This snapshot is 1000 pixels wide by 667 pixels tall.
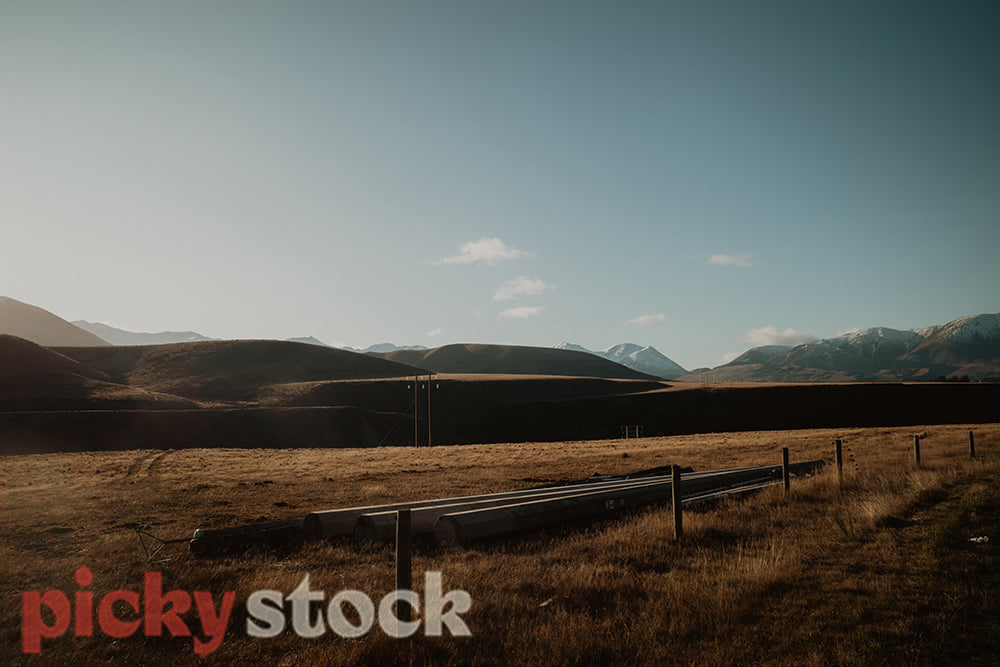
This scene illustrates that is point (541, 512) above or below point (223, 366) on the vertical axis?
below

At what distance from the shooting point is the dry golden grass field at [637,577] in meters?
5.31

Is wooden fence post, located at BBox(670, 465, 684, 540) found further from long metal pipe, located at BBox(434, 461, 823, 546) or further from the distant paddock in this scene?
the distant paddock

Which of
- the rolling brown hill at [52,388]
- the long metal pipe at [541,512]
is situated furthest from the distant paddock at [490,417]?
the long metal pipe at [541,512]

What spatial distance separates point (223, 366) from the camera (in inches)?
4250

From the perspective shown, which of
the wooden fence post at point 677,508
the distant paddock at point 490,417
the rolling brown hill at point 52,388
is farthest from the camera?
the rolling brown hill at point 52,388

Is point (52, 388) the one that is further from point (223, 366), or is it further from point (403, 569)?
point (403, 569)

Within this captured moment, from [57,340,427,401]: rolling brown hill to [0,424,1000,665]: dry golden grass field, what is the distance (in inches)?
3268

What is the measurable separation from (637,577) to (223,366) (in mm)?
116842

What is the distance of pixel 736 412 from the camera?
80875mm

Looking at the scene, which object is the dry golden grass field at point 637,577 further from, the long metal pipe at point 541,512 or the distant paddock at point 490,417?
the distant paddock at point 490,417

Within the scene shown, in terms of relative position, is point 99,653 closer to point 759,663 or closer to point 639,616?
point 639,616

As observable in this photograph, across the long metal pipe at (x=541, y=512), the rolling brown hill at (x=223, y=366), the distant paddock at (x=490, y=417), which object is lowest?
the distant paddock at (x=490, y=417)

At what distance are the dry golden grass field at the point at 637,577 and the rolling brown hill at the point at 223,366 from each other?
272 ft

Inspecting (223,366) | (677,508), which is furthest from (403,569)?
(223,366)
